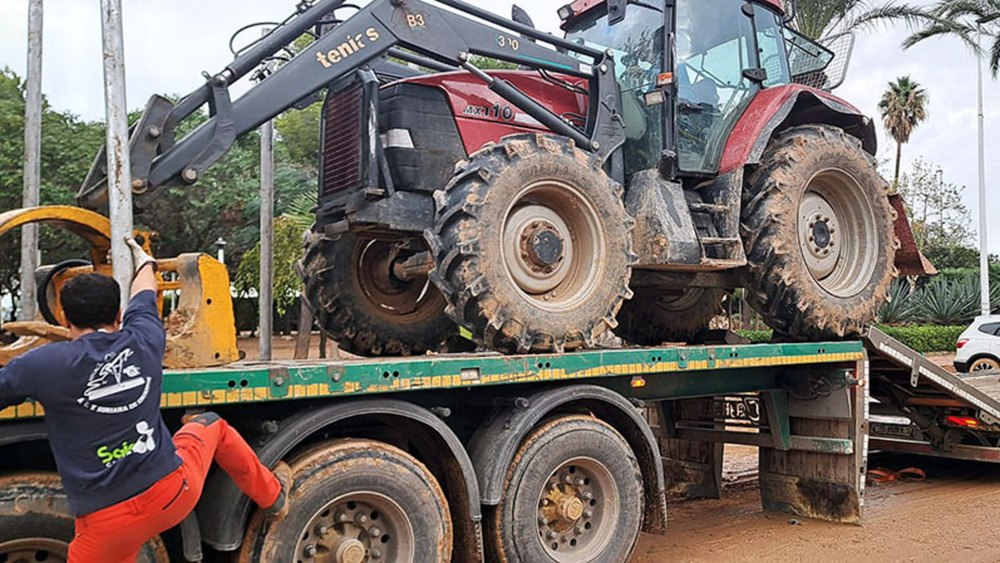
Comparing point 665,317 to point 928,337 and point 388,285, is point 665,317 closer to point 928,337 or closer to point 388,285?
point 388,285

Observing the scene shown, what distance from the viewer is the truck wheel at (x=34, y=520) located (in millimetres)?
3352

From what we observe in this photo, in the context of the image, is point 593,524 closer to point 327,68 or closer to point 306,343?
point 327,68

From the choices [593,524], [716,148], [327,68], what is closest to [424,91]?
[327,68]

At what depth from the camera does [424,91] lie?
19.5 ft

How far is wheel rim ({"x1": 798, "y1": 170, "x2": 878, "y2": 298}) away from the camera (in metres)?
7.37

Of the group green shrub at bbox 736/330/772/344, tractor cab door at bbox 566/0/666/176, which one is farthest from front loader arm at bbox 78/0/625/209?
green shrub at bbox 736/330/772/344

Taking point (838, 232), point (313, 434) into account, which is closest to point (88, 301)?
point (313, 434)

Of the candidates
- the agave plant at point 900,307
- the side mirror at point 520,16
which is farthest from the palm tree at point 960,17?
the side mirror at point 520,16

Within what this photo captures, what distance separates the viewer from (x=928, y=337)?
2459cm

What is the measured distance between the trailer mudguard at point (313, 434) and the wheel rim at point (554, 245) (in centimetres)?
116

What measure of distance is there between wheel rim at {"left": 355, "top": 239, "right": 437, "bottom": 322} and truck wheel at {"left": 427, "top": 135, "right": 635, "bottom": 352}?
59.5 inches

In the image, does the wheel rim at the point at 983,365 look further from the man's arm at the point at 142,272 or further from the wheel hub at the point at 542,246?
the man's arm at the point at 142,272

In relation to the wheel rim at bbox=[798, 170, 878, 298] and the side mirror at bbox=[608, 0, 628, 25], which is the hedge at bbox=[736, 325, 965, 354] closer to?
the wheel rim at bbox=[798, 170, 878, 298]

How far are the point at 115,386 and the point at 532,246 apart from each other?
294 cm
